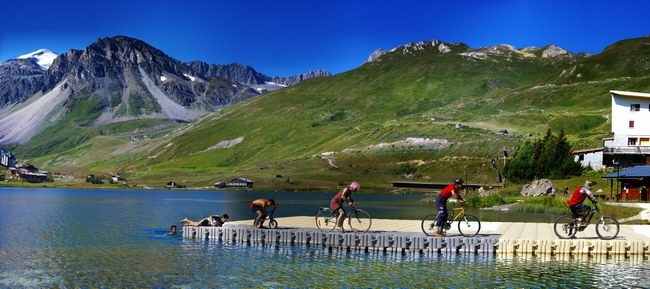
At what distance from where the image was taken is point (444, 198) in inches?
1615

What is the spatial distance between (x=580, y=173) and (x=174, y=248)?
4020 inches

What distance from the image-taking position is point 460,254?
4291 centimetres

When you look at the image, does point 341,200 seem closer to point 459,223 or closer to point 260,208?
point 459,223

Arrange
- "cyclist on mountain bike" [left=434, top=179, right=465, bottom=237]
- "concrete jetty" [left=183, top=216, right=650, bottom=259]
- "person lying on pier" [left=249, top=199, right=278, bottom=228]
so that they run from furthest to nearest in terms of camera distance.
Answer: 1. "person lying on pier" [left=249, top=199, right=278, bottom=228]
2. "concrete jetty" [left=183, top=216, right=650, bottom=259]
3. "cyclist on mountain bike" [left=434, top=179, right=465, bottom=237]

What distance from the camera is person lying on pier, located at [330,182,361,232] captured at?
42000mm

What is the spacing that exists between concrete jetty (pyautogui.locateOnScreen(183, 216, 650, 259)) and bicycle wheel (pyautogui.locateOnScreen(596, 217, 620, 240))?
1.75ft

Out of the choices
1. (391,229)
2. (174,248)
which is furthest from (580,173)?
(174,248)

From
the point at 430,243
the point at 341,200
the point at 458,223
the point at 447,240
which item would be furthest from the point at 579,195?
the point at 341,200

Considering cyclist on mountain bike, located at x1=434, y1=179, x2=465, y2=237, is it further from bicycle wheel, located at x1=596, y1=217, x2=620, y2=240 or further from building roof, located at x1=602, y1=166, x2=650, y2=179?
building roof, located at x1=602, y1=166, x2=650, y2=179

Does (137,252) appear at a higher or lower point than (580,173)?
lower

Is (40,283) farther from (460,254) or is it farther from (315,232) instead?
(460,254)

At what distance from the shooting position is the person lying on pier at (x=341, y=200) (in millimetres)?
42000

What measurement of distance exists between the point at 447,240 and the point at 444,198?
13.2 ft

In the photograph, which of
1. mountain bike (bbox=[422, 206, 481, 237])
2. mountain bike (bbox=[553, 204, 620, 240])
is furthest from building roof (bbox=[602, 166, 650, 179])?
mountain bike (bbox=[422, 206, 481, 237])
